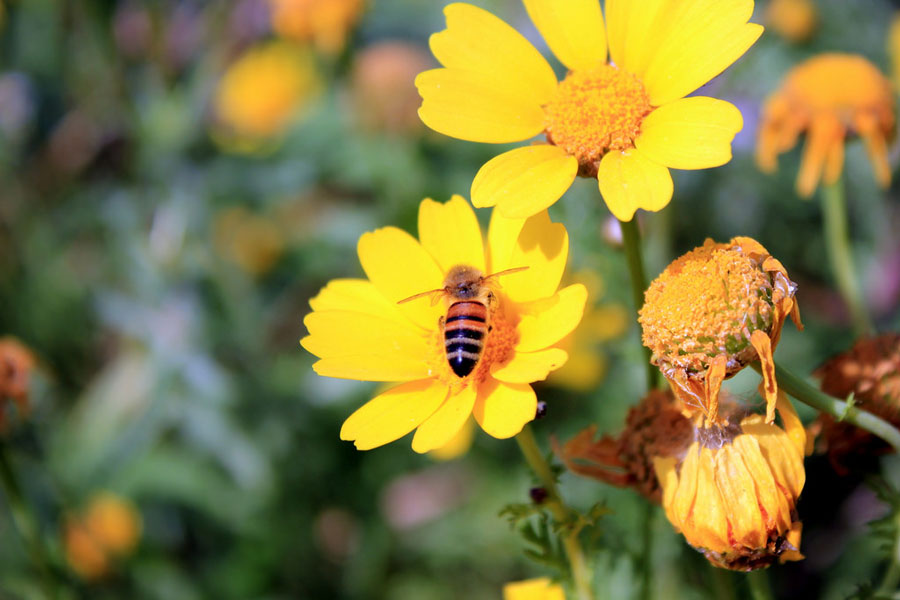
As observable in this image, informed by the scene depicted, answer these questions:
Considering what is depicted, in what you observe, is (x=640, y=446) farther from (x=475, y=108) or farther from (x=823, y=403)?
(x=475, y=108)

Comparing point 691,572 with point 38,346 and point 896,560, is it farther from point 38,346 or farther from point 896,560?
point 38,346

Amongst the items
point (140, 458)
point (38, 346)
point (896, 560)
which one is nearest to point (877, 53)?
point (896, 560)

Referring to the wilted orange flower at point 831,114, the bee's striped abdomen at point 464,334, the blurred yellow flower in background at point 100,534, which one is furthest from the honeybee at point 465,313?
the blurred yellow flower in background at point 100,534

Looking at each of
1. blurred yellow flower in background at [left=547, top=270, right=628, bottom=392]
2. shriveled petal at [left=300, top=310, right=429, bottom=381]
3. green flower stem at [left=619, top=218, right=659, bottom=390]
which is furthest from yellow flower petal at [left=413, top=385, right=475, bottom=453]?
blurred yellow flower in background at [left=547, top=270, right=628, bottom=392]

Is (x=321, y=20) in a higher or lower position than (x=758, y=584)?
higher

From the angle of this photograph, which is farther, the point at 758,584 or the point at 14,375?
the point at 14,375

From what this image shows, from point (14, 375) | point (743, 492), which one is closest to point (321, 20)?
point (14, 375)

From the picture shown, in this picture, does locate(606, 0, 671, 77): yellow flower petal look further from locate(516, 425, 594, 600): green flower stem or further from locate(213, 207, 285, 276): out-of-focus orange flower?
locate(213, 207, 285, 276): out-of-focus orange flower
